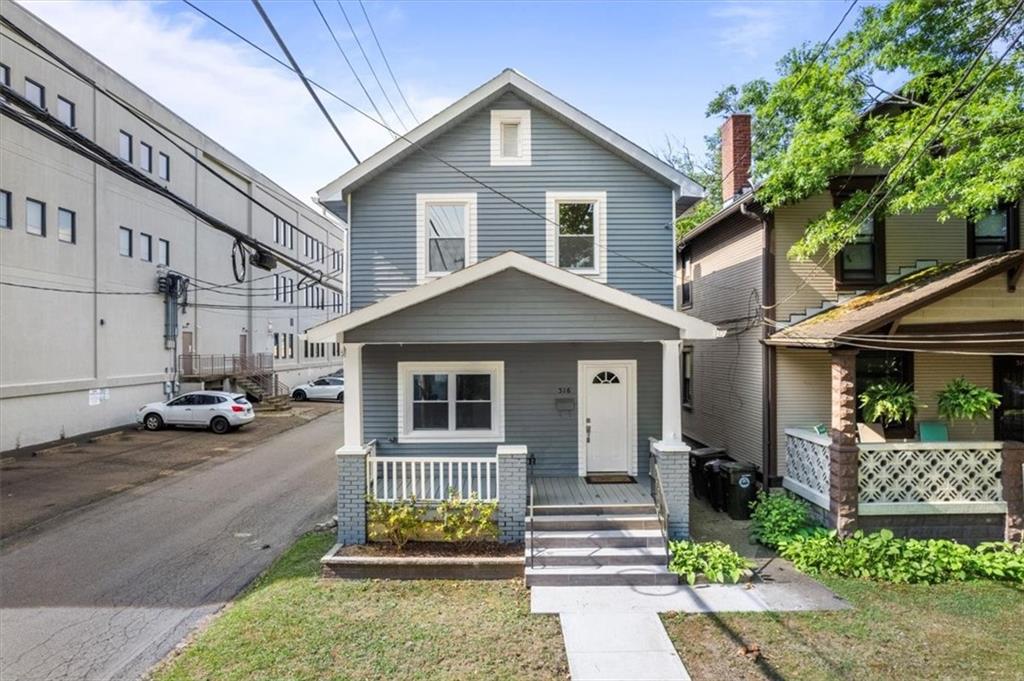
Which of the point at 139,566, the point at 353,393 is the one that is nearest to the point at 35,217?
the point at 139,566

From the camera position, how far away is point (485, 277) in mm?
8453

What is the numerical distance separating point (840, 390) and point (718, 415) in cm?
477

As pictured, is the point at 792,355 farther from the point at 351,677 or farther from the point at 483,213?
the point at 351,677

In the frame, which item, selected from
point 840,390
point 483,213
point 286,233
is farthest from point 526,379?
point 286,233

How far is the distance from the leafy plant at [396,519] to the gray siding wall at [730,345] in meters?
7.03

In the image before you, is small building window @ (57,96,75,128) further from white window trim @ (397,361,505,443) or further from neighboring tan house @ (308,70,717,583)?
white window trim @ (397,361,505,443)

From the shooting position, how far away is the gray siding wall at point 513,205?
1054 centimetres

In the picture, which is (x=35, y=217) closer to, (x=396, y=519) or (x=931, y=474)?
(x=396, y=519)

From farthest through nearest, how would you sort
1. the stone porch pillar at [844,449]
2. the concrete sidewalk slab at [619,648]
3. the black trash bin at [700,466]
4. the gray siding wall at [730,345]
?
the black trash bin at [700,466] < the gray siding wall at [730,345] < the stone porch pillar at [844,449] < the concrete sidewalk slab at [619,648]

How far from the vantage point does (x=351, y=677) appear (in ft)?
18.0

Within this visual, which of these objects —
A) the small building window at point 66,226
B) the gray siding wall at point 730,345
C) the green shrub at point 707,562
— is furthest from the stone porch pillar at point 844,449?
the small building window at point 66,226

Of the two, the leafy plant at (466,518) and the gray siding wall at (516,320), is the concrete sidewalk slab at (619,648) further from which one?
the gray siding wall at (516,320)

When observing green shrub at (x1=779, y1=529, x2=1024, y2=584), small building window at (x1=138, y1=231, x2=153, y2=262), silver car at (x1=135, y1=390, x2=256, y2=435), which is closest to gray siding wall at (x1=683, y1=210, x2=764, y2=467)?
green shrub at (x1=779, y1=529, x2=1024, y2=584)

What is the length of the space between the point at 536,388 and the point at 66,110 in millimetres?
19849
